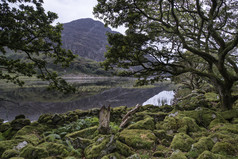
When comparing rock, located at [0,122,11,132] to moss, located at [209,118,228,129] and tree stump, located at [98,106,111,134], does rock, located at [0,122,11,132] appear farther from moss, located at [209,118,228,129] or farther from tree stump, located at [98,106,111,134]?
moss, located at [209,118,228,129]

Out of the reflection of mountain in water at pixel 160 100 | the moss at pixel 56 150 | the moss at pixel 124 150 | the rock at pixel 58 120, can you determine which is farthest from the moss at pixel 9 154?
the reflection of mountain in water at pixel 160 100

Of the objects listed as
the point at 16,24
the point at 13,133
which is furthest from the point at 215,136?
the point at 13,133

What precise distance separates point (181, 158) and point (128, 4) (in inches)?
339

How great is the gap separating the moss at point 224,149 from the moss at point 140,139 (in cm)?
234

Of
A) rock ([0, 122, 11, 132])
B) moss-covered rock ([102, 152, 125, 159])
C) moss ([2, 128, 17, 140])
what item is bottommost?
moss ([2, 128, 17, 140])

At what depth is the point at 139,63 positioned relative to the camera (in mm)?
10367

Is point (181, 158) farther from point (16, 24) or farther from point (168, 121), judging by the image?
point (16, 24)

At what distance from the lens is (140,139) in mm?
6344

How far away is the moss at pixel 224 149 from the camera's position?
4787mm

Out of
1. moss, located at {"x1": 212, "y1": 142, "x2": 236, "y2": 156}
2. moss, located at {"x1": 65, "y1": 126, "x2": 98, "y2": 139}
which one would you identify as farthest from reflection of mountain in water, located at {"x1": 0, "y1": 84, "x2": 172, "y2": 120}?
moss, located at {"x1": 212, "y1": 142, "x2": 236, "y2": 156}

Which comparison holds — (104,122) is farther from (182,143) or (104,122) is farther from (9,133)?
(9,133)

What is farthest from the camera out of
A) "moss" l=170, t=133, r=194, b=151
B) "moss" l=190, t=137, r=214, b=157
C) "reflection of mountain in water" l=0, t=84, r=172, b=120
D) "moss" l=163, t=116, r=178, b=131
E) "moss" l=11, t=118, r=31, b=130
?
"reflection of mountain in water" l=0, t=84, r=172, b=120

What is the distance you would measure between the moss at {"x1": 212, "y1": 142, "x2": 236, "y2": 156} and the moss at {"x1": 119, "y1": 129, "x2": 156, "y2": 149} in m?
2.34

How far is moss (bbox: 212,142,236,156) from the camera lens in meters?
4.79
